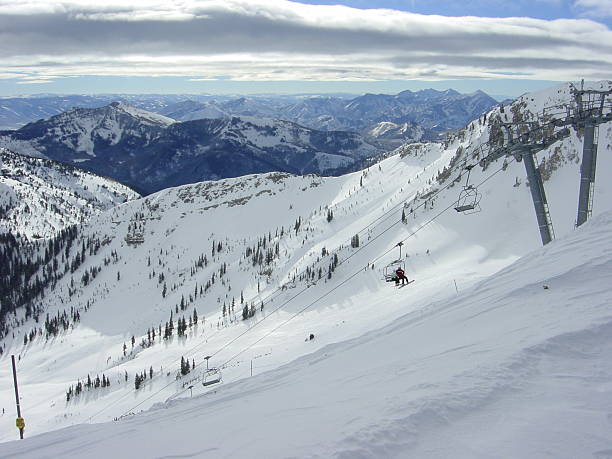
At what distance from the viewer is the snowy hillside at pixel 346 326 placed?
8.55 metres

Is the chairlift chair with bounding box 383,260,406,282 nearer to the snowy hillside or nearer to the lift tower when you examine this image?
the snowy hillside

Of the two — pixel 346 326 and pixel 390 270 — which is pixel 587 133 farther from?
pixel 390 270

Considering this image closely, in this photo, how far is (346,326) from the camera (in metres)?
49.8

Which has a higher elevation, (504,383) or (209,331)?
(504,383)

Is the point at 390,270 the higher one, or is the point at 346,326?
the point at 346,326

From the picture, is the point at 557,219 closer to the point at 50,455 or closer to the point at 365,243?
the point at 365,243

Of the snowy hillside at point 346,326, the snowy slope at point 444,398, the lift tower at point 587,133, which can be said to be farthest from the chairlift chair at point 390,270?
the snowy slope at point 444,398

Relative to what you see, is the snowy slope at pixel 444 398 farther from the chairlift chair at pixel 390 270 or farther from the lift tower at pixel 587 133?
the chairlift chair at pixel 390 270

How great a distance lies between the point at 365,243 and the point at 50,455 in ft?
294

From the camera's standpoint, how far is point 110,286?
163500mm

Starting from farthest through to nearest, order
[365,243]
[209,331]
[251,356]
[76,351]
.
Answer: [76,351] → [365,243] → [209,331] → [251,356]

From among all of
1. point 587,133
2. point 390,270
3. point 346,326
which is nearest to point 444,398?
point 587,133

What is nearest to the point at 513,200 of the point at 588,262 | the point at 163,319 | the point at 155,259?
the point at 588,262

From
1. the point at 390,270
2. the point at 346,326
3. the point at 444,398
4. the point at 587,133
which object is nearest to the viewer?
the point at 444,398
